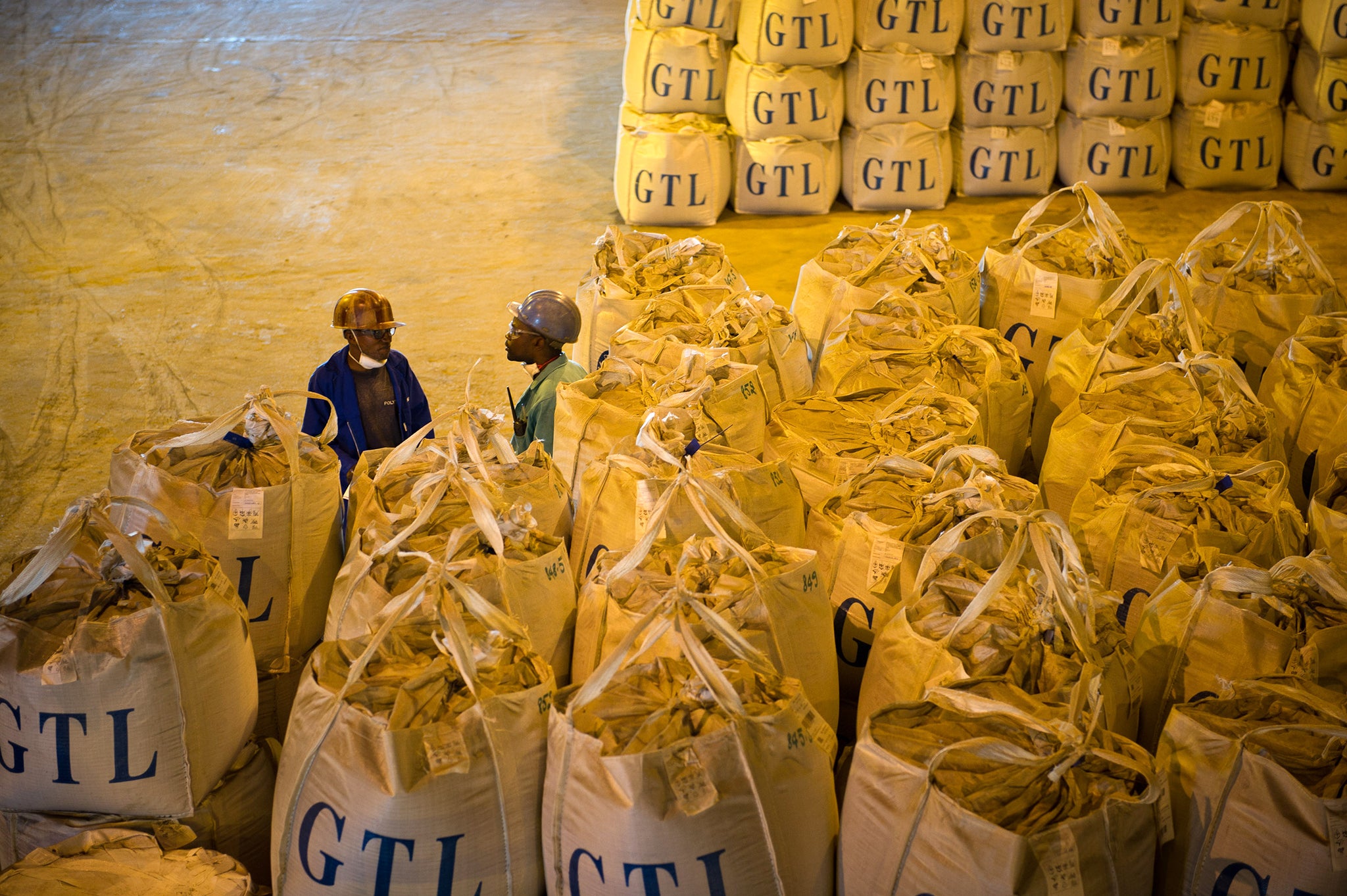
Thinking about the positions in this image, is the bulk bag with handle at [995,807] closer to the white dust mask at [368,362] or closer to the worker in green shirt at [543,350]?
the worker in green shirt at [543,350]

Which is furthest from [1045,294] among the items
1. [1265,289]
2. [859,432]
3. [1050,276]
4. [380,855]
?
[380,855]

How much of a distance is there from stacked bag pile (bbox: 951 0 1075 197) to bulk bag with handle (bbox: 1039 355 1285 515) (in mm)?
3971

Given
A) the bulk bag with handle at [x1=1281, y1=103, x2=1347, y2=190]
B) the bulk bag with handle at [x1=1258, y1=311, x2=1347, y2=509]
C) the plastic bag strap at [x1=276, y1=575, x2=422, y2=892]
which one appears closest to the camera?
the plastic bag strap at [x1=276, y1=575, x2=422, y2=892]

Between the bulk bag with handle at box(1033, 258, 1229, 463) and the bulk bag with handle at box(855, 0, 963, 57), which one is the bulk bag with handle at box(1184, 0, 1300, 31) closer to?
the bulk bag with handle at box(855, 0, 963, 57)

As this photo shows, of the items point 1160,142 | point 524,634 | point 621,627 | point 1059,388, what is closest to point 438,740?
point 524,634

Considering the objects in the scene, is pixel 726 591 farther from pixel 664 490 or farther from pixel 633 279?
pixel 633 279

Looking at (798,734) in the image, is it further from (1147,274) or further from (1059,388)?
(1147,274)

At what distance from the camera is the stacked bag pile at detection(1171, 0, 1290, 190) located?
22.3ft

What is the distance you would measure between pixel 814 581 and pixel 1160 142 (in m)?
5.93

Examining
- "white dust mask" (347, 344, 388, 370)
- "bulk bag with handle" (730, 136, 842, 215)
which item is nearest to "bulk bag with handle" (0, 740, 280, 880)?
"white dust mask" (347, 344, 388, 370)

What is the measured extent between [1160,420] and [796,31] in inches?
161

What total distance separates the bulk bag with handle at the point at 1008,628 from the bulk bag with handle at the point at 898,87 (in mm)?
4825

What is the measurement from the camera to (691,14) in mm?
6477

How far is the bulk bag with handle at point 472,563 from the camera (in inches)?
90.2
